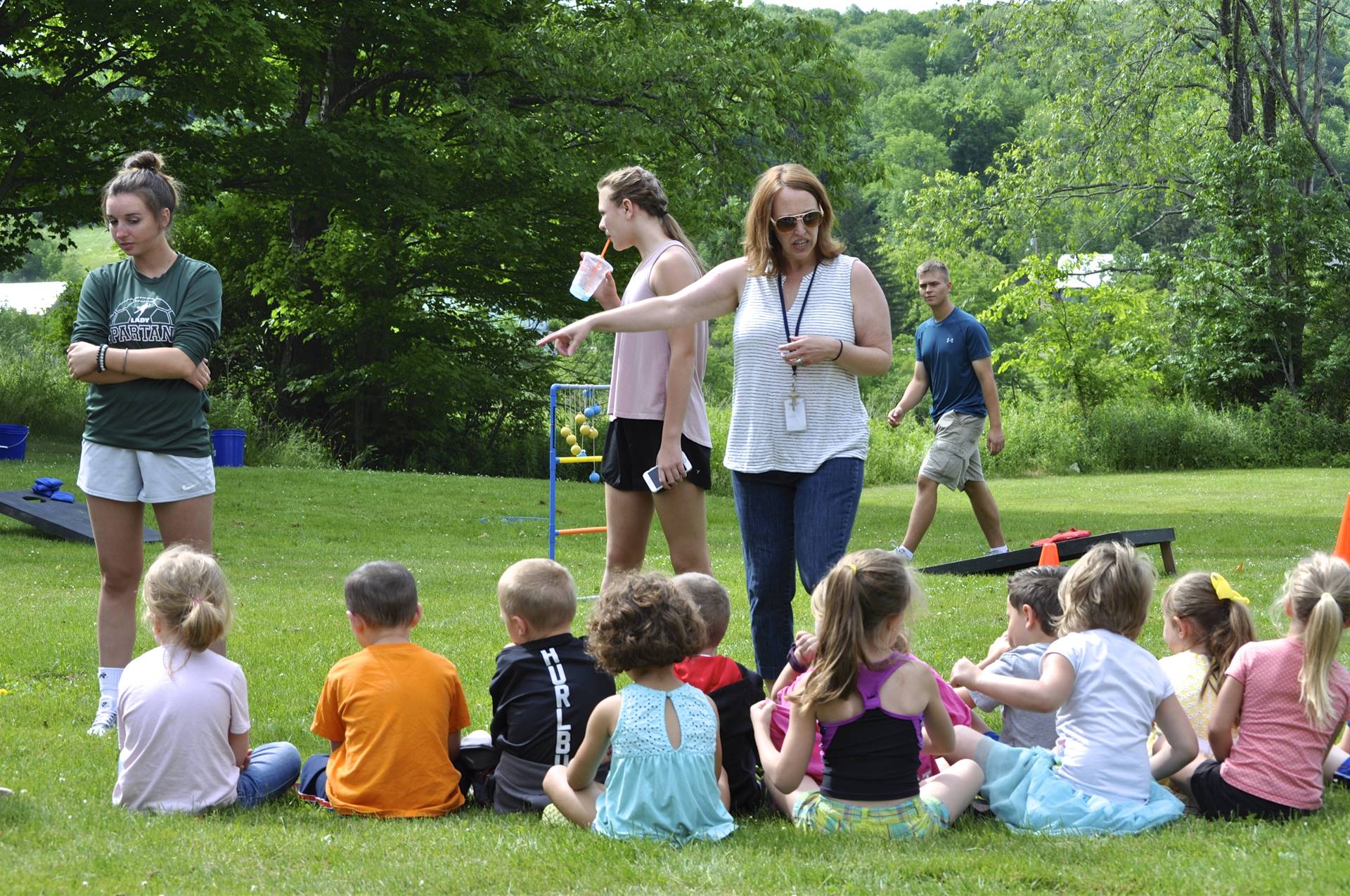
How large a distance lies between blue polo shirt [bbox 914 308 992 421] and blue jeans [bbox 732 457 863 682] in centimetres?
490

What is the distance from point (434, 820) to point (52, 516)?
30.0 feet

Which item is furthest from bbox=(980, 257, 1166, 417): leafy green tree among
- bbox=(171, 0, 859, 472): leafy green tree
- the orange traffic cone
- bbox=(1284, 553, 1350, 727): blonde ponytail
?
bbox=(1284, 553, 1350, 727): blonde ponytail

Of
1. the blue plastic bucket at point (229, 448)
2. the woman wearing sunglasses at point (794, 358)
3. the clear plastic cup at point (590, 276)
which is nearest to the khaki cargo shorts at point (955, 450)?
the clear plastic cup at point (590, 276)

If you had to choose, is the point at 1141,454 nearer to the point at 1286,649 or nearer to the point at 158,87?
the point at 158,87

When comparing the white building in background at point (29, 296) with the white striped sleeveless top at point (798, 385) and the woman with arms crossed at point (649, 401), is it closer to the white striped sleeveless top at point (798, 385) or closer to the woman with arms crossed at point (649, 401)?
the woman with arms crossed at point (649, 401)

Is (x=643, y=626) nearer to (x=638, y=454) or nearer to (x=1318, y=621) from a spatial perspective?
(x=638, y=454)

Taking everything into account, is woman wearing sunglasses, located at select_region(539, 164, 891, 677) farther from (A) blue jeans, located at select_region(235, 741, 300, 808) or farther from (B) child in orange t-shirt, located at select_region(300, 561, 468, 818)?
(A) blue jeans, located at select_region(235, 741, 300, 808)

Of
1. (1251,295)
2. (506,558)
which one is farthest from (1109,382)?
(506,558)

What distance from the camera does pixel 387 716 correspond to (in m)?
4.02

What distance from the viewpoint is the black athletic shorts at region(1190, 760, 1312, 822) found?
151 inches

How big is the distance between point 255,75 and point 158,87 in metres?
1.56

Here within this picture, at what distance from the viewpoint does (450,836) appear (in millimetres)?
3682

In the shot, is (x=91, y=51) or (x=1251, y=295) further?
(x=1251, y=295)

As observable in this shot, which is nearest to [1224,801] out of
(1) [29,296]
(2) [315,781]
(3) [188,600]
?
(2) [315,781]
